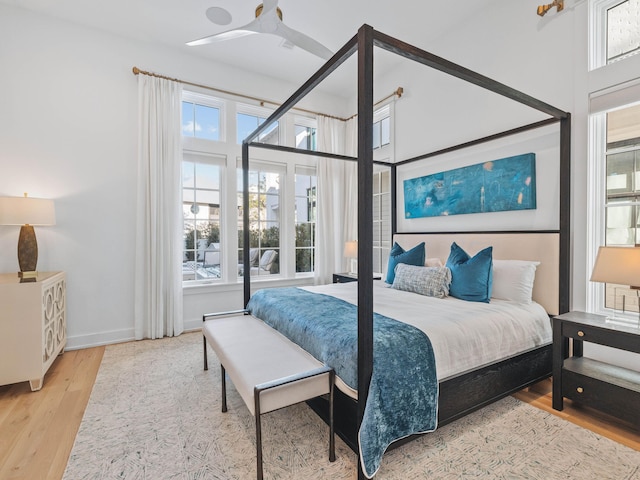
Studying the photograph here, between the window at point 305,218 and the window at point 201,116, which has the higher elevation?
the window at point 201,116

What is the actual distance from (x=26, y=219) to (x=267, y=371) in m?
2.63

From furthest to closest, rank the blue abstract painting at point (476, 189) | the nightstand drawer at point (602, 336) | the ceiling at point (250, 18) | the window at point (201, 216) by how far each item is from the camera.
Answer: the window at point (201, 216), the ceiling at point (250, 18), the blue abstract painting at point (476, 189), the nightstand drawer at point (602, 336)

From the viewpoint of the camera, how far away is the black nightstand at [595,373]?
1865mm

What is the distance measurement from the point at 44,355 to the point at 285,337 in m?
1.99

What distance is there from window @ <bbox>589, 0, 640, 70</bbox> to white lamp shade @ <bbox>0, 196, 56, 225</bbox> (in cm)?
471

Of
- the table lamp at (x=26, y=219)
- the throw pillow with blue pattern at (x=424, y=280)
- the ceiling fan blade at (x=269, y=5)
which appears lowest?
the throw pillow with blue pattern at (x=424, y=280)

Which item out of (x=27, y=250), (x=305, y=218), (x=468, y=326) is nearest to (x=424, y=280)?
(x=468, y=326)

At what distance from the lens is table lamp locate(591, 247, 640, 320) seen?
1.90 m

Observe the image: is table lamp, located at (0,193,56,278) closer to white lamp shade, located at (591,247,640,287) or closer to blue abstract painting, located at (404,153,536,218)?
blue abstract painting, located at (404,153,536,218)

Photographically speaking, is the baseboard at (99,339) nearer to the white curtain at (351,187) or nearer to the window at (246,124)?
the window at (246,124)

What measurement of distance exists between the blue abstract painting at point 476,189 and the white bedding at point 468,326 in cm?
101

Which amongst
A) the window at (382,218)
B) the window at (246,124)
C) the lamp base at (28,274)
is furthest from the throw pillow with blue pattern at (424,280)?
the lamp base at (28,274)

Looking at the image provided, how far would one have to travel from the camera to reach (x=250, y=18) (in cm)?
327

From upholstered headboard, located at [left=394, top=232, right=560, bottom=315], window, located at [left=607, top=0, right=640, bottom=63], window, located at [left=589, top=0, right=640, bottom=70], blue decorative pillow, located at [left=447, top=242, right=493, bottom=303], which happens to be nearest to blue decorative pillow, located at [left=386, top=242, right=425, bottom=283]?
upholstered headboard, located at [left=394, top=232, right=560, bottom=315]
